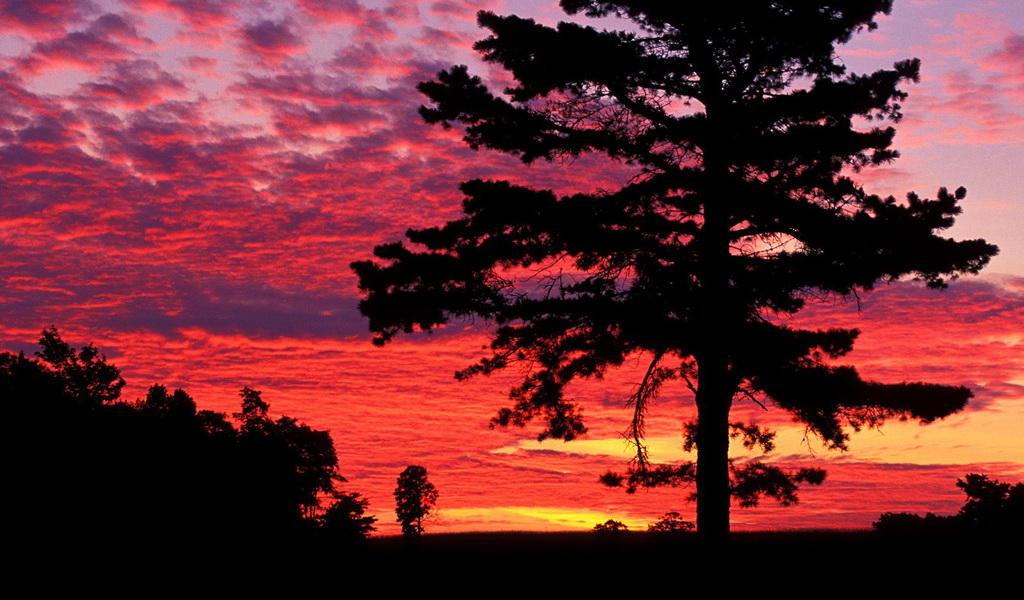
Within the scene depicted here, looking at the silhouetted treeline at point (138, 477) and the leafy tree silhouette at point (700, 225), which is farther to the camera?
the silhouetted treeline at point (138, 477)

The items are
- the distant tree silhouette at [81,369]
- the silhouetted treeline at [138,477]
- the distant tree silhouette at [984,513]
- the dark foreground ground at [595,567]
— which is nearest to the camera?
the dark foreground ground at [595,567]

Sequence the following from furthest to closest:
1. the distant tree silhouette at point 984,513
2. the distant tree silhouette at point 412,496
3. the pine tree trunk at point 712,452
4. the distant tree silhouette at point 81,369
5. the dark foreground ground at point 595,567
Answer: the distant tree silhouette at point 412,496 < the distant tree silhouette at point 81,369 < the distant tree silhouette at point 984,513 < the pine tree trunk at point 712,452 < the dark foreground ground at point 595,567

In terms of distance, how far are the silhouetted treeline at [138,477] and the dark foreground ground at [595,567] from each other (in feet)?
3.33

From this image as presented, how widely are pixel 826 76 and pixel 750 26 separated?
7.99ft

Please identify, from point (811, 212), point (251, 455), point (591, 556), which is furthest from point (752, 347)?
point (251, 455)

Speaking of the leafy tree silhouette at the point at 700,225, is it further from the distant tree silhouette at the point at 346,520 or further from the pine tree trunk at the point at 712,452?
the distant tree silhouette at the point at 346,520

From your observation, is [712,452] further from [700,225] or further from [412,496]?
[412,496]

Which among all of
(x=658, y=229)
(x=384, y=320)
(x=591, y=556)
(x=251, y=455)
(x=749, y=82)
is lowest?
(x=591, y=556)

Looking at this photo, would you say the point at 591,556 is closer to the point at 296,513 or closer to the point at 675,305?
the point at 675,305

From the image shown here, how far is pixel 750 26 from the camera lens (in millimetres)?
15969

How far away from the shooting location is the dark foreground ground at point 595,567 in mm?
15219

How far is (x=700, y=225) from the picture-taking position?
54.7 ft

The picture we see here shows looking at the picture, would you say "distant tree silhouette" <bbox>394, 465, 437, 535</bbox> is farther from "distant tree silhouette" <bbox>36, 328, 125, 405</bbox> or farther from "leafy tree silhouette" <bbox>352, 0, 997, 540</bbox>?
"leafy tree silhouette" <bbox>352, 0, 997, 540</bbox>

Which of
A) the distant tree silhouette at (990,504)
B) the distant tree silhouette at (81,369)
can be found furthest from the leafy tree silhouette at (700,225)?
the distant tree silhouette at (81,369)
